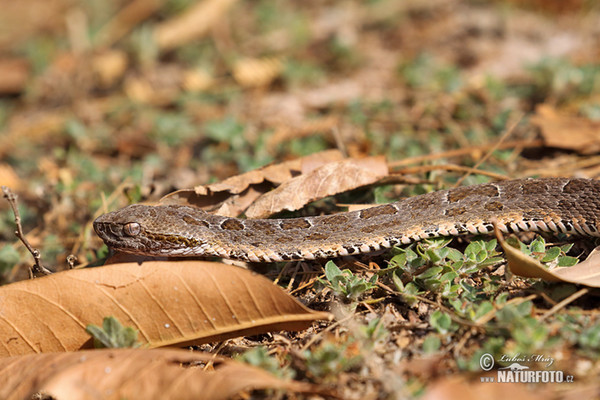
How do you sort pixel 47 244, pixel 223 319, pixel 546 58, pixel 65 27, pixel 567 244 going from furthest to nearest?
pixel 65 27 → pixel 546 58 → pixel 47 244 → pixel 567 244 → pixel 223 319

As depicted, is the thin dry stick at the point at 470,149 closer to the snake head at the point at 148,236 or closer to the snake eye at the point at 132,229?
the snake head at the point at 148,236

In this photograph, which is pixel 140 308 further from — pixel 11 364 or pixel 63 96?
pixel 63 96

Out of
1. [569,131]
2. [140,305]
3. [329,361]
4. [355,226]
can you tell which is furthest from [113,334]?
[569,131]

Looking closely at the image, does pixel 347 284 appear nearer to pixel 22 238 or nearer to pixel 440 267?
pixel 440 267

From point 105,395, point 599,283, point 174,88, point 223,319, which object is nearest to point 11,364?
point 105,395

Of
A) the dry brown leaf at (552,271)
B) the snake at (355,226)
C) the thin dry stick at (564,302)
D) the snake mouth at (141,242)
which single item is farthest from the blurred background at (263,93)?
the thin dry stick at (564,302)

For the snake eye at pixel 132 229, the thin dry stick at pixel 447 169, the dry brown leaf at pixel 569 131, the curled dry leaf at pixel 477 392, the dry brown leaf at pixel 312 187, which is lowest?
the curled dry leaf at pixel 477 392

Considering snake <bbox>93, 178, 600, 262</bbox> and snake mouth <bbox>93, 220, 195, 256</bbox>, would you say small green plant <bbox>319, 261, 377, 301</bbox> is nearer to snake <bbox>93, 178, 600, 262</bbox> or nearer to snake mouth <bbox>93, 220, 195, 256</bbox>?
snake <bbox>93, 178, 600, 262</bbox>
